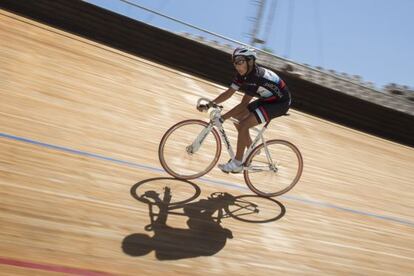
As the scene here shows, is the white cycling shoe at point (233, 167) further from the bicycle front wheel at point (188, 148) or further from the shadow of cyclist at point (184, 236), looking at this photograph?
the shadow of cyclist at point (184, 236)

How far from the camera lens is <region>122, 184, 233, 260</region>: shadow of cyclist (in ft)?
13.5

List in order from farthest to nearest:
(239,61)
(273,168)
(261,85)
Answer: (273,168)
(261,85)
(239,61)

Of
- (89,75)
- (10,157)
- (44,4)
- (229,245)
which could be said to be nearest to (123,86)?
(89,75)

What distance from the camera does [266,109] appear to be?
5.43 meters

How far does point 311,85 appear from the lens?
1128cm

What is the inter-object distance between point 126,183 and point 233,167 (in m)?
1.14

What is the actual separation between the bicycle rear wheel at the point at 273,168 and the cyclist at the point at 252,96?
22cm

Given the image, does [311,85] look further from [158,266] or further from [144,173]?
[158,266]

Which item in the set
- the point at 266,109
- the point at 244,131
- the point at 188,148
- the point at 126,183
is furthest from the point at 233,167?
the point at 126,183

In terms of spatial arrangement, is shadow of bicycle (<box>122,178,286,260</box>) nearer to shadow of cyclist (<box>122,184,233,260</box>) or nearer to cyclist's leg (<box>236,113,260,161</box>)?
shadow of cyclist (<box>122,184,233,260</box>)

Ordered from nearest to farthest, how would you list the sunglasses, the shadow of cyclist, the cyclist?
the shadow of cyclist, the sunglasses, the cyclist

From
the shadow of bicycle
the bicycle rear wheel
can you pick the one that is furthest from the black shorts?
the shadow of bicycle

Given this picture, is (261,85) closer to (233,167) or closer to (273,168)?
(233,167)

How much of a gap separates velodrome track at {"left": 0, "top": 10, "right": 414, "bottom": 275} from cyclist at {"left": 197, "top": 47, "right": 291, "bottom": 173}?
0.66m
